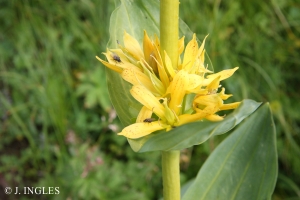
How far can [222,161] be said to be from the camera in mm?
743

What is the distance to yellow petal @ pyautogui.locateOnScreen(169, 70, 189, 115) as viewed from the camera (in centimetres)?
49

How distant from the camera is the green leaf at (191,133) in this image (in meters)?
0.44

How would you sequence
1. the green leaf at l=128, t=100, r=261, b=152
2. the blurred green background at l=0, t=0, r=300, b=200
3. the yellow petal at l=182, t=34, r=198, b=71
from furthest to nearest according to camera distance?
the blurred green background at l=0, t=0, r=300, b=200 → the yellow petal at l=182, t=34, r=198, b=71 → the green leaf at l=128, t=100, r=261, b=152

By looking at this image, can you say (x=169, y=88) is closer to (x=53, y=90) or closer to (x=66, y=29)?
(x=53, y=90)

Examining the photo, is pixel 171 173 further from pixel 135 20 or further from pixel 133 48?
pixel 135 20

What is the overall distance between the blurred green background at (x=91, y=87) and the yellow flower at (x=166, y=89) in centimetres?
64

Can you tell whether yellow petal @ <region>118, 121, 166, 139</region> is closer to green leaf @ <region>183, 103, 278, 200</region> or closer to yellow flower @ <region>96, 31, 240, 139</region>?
yellow flower @ <region>96, 31, 240, 139</region>

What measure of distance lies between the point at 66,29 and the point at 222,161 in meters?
1.17

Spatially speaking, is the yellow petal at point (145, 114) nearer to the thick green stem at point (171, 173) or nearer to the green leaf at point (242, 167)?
the thick green stem at point (171, 173)

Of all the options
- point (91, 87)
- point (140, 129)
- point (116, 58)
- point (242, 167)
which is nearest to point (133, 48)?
point (116, 58)

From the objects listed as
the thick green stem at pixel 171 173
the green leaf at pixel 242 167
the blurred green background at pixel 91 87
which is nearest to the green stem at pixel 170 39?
the thick green stem at pixel 171 173

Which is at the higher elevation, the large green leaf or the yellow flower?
the large green leaf

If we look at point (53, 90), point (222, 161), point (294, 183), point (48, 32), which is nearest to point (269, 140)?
point (222, 161)

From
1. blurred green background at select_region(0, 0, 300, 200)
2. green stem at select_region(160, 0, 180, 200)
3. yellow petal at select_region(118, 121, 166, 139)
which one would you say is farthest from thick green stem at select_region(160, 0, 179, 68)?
blurred green background at select_region(0, 0, 300, 200)
